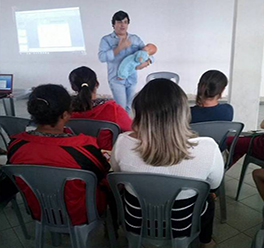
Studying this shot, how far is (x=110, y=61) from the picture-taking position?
367 cm

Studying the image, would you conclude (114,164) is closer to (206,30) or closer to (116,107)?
(116,107)

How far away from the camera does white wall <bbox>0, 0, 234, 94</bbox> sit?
16.4 feet

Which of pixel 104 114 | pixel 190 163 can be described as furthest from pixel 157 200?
pixel 104 114

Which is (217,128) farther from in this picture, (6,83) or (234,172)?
(6,83)

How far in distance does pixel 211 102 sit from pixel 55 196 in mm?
1271

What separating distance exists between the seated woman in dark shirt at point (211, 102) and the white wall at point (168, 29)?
135 inches

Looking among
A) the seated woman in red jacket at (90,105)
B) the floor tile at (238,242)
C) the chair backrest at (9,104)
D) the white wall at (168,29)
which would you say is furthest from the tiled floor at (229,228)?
the white wall at (168,29)

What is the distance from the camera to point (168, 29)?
516 cm

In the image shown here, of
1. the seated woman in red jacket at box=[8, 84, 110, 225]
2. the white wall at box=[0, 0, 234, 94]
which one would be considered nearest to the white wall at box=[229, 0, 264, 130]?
the white wall at box=[0, 0, 234, 94]

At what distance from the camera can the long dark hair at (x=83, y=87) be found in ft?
6.24

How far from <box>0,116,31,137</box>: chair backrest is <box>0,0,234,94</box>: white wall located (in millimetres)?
3660

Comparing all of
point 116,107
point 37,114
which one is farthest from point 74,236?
point 116,107

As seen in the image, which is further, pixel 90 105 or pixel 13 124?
pixel 13 124

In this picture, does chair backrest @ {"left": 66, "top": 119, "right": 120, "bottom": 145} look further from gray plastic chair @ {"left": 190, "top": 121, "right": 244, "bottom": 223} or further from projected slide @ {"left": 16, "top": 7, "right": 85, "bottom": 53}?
projected slide @ {"left": 16, "top": 7, "right": 85, "bottom": 53}
